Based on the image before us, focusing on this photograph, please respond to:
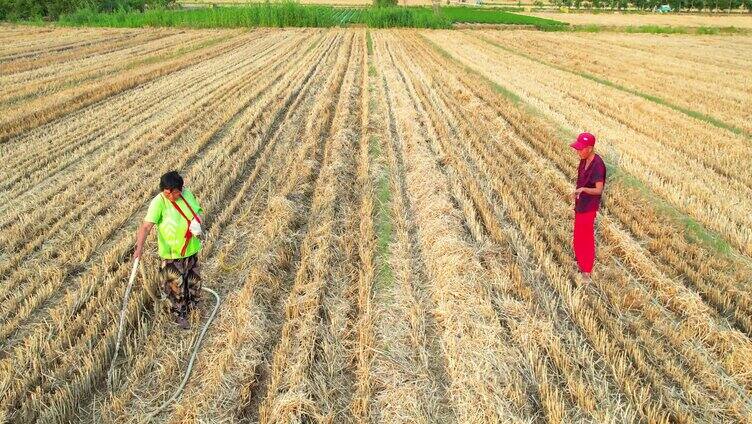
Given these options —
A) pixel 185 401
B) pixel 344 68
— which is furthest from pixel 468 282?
pixel 344 68

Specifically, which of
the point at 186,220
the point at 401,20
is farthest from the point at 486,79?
the point at 401,20

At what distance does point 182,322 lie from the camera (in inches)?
207

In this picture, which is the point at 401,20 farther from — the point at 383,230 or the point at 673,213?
the point at 383,230

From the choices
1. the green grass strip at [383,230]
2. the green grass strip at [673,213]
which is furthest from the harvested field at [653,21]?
the green grass strip at [383,230]

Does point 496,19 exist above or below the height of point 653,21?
above

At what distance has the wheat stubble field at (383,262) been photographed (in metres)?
4.32

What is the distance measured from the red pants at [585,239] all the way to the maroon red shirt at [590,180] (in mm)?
92

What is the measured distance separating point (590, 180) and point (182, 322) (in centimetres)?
494

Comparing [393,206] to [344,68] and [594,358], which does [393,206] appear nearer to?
[594,358]

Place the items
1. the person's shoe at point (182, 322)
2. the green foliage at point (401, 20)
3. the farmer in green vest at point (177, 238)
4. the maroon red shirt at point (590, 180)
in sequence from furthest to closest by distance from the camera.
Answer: the green foliage at point (401, 20) → the maroon red shirt at point (590, 180) → the person's shoe at point (182, 322) → the farmer in green vest at point (177, 238)

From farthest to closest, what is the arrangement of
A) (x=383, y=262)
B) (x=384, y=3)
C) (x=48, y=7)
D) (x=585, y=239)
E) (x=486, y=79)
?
(x=384, y=3)
(x=48, y=7)
(x=486, y=79)
(x=383, y=262)
(x=585, y=239)

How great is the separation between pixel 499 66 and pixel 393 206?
719 inches

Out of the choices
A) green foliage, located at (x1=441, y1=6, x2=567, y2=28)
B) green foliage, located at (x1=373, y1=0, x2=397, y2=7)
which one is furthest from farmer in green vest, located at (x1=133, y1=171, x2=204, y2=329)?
green foliage, located at (x1=373, y1=0, x2=397, y2=7)

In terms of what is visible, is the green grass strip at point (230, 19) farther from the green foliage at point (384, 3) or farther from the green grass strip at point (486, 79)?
the green foliage at point (384, 3)
